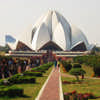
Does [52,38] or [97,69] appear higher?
[52,38]

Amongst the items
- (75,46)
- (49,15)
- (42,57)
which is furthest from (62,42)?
(49,15)

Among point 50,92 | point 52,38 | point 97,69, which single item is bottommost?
point 50,92

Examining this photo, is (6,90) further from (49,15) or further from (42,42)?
(49,15)

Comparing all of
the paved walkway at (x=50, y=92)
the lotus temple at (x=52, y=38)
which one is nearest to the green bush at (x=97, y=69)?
the paved walkway at (x=50, y=92)

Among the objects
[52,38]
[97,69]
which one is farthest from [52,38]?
[97,69]

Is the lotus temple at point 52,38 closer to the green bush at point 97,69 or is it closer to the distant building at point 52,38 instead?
the distant building at point 52,38

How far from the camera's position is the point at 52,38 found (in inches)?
Answer: 2317

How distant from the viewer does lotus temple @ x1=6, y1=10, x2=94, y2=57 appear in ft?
185

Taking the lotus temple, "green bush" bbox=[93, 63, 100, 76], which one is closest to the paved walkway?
"green bush" bbox=[93, 63, 100, 76]

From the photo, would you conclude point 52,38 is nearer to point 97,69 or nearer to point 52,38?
point 52,38

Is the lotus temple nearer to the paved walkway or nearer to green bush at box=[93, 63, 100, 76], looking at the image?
green bush at box=[93, 63, 100, 76]

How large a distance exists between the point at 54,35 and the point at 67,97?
171 ft

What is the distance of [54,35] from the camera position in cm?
5891

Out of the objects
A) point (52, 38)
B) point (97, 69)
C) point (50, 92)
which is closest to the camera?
point (50, 92)
